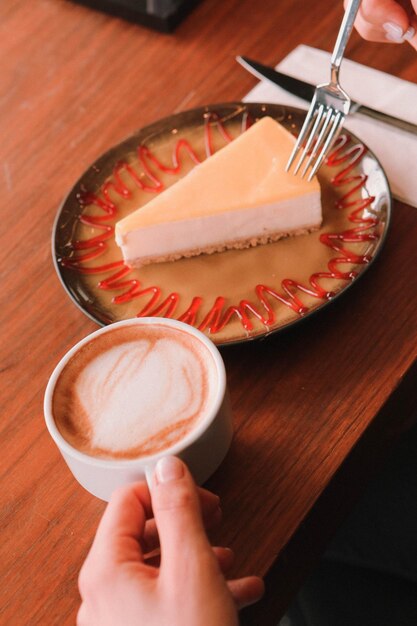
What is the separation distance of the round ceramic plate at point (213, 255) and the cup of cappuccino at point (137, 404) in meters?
0.09

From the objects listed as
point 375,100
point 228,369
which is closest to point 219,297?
point 228,369

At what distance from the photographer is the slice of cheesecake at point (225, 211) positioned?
2.75 ft

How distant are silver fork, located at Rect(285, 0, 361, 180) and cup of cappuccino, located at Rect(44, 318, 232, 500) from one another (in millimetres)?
310

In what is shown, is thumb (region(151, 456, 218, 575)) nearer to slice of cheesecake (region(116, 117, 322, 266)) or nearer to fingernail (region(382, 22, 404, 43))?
slice of cheesecake (region(116, 117, 322, 266))

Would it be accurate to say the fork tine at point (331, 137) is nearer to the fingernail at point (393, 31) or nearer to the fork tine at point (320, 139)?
the fork tine at point (320, 139)

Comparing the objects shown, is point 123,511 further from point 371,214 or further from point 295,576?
point 371,214

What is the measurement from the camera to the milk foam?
61cm

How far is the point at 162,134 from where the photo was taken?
0.96m

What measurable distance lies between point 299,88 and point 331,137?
0.59 ft

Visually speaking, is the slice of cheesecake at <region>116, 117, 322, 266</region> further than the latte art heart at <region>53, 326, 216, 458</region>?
Yes

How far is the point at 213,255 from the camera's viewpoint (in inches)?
33.6

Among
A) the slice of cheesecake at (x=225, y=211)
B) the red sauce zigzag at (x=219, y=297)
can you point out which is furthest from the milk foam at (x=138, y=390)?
the slice of cheesecake at (x=225, y=211)

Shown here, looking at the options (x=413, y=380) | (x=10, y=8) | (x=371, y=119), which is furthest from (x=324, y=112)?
(x=10, y=8)

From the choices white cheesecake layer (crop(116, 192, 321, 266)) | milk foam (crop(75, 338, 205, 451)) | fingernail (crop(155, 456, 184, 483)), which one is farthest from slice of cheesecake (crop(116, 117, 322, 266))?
fingernail (crop(155, 456, 184, 483))
